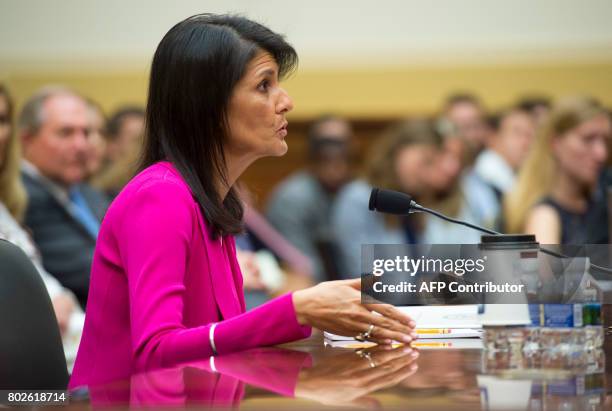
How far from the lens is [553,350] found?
1.51m

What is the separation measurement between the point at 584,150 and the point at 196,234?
2691 millimetres

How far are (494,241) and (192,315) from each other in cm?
57

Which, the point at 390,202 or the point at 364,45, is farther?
the point at 364,45

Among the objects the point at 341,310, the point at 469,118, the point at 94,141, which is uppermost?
the point at 469,118

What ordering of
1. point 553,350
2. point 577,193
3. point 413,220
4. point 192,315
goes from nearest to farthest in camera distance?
point 553,350 → point 192,315 → point 577,193 → point 413,220

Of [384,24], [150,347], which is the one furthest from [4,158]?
[384,24]

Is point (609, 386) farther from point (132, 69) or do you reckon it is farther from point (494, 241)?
point (132, 69)

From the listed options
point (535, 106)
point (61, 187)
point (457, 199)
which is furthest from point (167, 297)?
point (535, 106)

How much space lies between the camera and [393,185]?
5.43m

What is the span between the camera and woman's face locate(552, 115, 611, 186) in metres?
4.09

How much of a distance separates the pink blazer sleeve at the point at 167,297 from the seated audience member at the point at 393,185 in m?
3.66

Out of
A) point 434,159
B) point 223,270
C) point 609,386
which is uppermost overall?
point 434,159

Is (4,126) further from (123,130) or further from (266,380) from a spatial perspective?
(266,380)

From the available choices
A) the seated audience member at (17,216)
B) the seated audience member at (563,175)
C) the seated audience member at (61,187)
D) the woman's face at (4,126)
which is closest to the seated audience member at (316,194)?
the seated audience member at (61,187)
